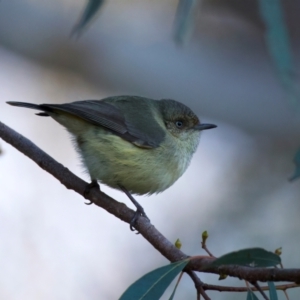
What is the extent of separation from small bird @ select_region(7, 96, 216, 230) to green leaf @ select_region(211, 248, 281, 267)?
3.44ft

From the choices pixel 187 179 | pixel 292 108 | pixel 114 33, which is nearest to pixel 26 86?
pixel 114 33

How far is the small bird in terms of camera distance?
2.75m

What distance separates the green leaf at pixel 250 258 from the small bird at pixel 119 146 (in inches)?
41.2

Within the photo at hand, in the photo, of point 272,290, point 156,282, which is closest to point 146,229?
point 156,282

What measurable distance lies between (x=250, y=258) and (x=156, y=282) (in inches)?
12.7

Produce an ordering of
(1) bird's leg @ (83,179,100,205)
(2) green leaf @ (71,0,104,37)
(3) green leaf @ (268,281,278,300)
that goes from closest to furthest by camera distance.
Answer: (2) green leaf @ (71,0,104,37), (3) green leaf @ (268,281,278,300), (1) bird's leg @ (83,179,100,205)

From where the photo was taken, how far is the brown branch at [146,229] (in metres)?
1.51

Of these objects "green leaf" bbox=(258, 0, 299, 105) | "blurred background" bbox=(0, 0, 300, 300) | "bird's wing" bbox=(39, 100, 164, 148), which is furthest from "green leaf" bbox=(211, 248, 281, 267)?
"blurred background" bbox=(0, 0, 300, 300)

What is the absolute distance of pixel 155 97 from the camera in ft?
19.4

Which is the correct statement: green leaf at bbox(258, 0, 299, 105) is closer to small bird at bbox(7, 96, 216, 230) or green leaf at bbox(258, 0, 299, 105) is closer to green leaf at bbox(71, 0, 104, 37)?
green leaf at bbox(71, 0, 104, 37)

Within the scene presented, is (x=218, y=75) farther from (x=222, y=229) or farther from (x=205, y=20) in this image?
(x=222, y=229)

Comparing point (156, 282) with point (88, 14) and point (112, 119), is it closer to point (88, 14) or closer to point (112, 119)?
point (88, 14)

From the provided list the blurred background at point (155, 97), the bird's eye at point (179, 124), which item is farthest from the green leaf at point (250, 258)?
the blurred background at point (155, 97)

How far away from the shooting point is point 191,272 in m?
1.82
